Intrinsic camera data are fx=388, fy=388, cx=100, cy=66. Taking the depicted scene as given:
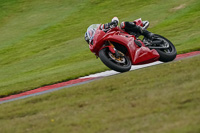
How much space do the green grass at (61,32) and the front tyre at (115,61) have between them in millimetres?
2852

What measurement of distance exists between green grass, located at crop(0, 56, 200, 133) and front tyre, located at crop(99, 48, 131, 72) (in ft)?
1.58

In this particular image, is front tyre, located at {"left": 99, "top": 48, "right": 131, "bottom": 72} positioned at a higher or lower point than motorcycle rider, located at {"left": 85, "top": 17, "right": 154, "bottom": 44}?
lower

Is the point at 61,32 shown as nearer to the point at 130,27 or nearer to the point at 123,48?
the point at 130,27

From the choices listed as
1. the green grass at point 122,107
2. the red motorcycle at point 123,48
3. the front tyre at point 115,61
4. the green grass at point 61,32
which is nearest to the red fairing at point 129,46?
the red motorcycle at point 123,48

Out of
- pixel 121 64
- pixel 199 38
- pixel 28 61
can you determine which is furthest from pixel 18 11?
pixel 121 64

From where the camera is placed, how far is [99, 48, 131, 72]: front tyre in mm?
9817

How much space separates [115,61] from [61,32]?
17023 mm

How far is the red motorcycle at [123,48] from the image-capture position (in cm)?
1006

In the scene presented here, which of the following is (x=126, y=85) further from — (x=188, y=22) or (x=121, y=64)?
(x=188, y=22)

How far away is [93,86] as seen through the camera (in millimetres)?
9055

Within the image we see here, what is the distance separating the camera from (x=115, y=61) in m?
10.1

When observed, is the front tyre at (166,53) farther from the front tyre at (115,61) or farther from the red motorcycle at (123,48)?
the front tyre at (115,61)

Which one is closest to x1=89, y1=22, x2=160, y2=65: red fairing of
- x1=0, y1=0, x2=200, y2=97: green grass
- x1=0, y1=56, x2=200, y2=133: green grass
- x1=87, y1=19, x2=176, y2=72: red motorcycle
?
x1=87, y1=19, x2=176, y2=72: red motorcycle

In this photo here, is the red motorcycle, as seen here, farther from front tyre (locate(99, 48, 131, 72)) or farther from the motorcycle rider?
the motorcycle rider
